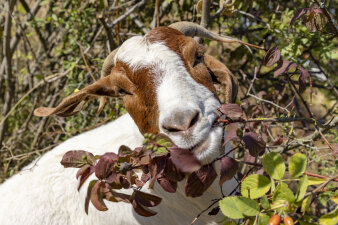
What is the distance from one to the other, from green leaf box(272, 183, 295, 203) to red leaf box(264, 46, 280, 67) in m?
1.31

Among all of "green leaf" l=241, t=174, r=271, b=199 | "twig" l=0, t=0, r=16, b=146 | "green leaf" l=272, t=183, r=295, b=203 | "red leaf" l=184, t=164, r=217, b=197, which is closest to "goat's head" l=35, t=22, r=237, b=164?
"red leaf" l=184, t=164, r=217, b=197

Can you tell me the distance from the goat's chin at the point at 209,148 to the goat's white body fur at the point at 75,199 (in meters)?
0.83

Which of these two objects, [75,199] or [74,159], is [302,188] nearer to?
[74,159]

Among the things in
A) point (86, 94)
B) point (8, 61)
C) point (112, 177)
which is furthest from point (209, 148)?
point (8, 61)

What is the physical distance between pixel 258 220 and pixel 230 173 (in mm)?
363

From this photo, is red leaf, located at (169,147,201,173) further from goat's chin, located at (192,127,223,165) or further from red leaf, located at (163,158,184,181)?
goat's chin, located at (192,127,223,165)

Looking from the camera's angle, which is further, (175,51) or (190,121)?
(175,51)

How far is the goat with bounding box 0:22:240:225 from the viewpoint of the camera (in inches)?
94.3

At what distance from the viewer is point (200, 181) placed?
2.12 metres

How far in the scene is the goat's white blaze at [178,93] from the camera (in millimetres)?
2338

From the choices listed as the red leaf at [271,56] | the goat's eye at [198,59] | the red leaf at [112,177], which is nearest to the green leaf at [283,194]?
the red leaf at [112,177]

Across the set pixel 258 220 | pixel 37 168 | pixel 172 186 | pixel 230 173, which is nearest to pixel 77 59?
pixel 37 168

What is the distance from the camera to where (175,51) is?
2.87 meters

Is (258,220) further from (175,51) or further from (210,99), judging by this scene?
(175,51)
